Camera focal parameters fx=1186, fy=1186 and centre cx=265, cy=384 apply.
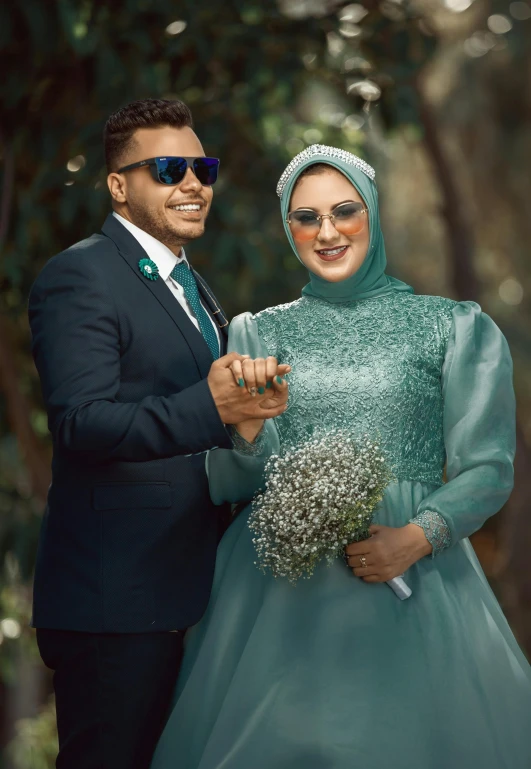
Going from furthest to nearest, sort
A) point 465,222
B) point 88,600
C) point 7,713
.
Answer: point 7,713 < point 465,222 < point 88,600

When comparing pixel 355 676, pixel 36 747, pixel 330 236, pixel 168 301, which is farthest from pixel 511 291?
pixel 355 676

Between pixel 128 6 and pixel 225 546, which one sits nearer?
pixel 225 546

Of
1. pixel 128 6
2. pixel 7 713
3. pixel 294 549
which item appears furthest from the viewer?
pixel 7 713

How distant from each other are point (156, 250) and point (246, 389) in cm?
72

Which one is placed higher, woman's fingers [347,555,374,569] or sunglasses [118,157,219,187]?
sunglasses [118,157,219,187]

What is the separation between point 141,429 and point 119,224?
31.1 inches

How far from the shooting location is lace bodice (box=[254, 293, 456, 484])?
3369 millimetres

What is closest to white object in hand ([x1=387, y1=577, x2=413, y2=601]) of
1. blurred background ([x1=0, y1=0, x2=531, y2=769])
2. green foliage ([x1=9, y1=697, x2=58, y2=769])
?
blurred background ([x1=0, y1=0, x2=531, y2=769])

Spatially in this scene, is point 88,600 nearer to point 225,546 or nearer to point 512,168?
point 225,546

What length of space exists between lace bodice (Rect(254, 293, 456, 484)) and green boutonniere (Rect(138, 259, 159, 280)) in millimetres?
435

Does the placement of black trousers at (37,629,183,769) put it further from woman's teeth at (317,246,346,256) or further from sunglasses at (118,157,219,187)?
sunglasses at (118,157,219,187)

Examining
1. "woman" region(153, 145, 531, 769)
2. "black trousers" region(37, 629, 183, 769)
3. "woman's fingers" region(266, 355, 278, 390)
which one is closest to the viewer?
"woman's fingers" region(266, 355, 278, 390)

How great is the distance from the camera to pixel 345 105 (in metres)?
6.43

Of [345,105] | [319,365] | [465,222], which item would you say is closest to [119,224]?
[319,365]
